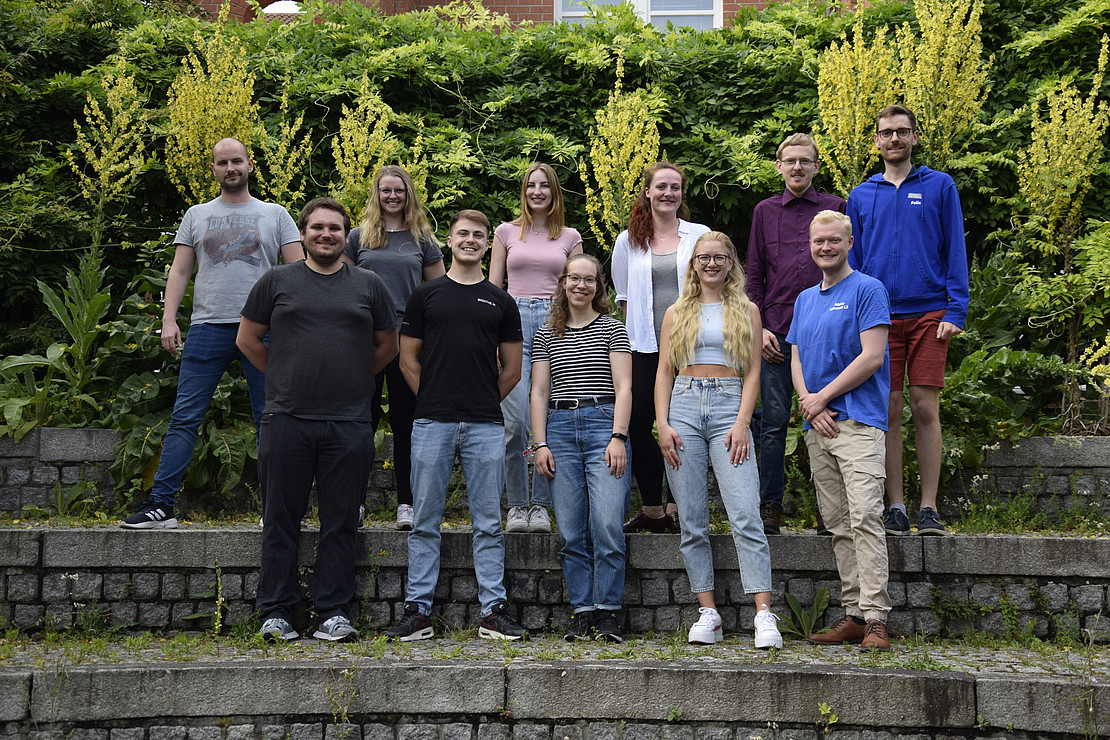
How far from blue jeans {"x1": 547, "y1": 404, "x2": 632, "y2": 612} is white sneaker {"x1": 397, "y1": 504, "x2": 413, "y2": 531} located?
2.97 ft

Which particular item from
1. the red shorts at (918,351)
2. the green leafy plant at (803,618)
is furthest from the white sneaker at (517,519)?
the red shorts at (918,351)

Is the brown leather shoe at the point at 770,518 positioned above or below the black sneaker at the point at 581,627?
above

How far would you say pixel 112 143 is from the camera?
700 cm

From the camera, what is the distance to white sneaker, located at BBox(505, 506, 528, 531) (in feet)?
15.8

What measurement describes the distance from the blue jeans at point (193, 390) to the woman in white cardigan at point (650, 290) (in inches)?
78.7

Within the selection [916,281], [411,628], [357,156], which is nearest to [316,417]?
[411,628]

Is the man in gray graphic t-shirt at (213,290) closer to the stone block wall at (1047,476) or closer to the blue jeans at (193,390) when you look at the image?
the blue jeans at (193,390)

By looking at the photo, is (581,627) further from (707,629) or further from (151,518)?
(151,518)

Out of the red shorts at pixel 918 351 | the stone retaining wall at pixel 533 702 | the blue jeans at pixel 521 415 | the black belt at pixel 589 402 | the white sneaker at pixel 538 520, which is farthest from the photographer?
the blue jeans at pixel 521 415

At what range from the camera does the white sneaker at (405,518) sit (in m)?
4.89

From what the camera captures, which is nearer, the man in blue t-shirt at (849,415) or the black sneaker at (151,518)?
the man in blue t-shirt at (849,415)

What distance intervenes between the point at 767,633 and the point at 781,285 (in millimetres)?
1855

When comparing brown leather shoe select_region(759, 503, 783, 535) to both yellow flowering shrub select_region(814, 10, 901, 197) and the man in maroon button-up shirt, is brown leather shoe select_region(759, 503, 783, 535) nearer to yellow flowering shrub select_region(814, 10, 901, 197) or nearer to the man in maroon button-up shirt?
the man in maroon button-up shirt

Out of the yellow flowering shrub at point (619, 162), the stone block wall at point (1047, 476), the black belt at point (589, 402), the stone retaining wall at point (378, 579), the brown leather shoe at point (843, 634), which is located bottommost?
the brown leather shoe at point (843, 634)
